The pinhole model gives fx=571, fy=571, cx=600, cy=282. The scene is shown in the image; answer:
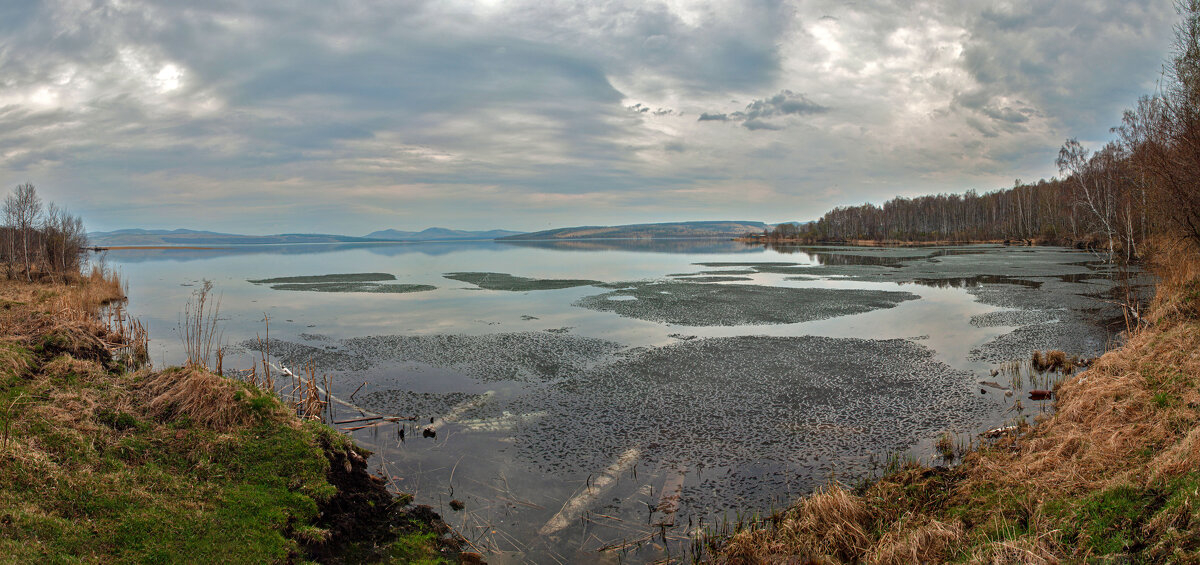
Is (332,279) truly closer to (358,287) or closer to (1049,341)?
(358,287)

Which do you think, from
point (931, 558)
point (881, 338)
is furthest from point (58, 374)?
point (881, 338)

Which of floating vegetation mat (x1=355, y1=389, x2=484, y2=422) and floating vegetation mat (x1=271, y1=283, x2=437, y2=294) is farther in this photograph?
floating vegetation mat (x1=271, y1=283, x2=437, y2=294)

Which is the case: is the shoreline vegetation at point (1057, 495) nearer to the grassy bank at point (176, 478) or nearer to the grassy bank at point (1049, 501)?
the grassy bank at point (1049, 501)

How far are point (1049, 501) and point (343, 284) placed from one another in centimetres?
3868

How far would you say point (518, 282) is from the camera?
3759cm

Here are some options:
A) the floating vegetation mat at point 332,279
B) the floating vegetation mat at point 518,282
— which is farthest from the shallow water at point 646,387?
the floating vegetation mat at point 332,279

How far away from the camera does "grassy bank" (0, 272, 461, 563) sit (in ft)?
16.1

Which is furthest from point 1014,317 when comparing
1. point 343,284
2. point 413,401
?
point 343,284

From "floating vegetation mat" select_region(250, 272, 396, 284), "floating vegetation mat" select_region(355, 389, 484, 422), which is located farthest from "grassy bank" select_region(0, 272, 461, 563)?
"floating vegetation mat" select_region(250, 272, 396, 284)

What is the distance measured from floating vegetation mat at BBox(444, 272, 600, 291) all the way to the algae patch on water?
12.1ft

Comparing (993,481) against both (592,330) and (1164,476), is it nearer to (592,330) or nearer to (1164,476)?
(1164,476)

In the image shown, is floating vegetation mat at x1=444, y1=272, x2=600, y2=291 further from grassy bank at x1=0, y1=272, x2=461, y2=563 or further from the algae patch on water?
grassy bank at x1=0, y1=272, x2=461, y2=563

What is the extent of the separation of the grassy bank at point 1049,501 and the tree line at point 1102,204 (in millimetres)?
12595

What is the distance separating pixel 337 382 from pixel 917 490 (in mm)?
11506
